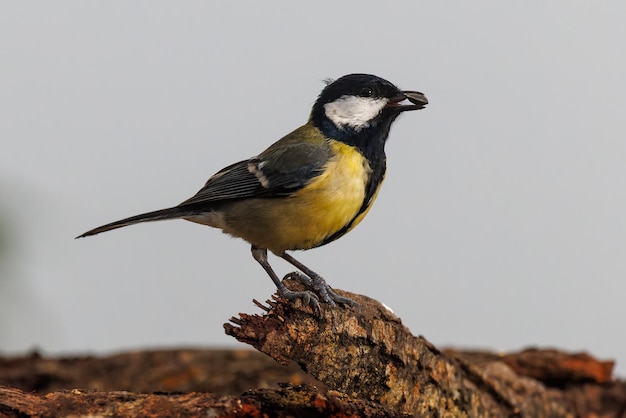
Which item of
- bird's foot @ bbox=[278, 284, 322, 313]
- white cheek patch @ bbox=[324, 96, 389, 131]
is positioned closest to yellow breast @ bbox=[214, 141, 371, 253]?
white cheek patch @ bbox=[324, 96, 389, 131]

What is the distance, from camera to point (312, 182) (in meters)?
2.96

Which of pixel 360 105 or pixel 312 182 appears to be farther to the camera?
pixel 360 105

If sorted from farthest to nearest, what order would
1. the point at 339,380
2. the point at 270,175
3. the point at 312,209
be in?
1. the point at 270,175
2. the point at 312,209
3. the point at 339,380

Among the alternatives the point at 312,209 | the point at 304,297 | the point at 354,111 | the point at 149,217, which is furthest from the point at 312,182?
the point at 149,217

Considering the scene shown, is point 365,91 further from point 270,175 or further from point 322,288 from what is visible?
point 322,288

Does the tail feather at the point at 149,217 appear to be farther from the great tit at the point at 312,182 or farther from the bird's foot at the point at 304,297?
the bird's foot at the point at 304,297

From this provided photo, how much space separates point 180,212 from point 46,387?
5.31ft

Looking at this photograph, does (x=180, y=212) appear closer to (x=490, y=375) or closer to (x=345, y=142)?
(x=345, y=142)

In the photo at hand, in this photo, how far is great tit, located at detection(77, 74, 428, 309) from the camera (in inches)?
117

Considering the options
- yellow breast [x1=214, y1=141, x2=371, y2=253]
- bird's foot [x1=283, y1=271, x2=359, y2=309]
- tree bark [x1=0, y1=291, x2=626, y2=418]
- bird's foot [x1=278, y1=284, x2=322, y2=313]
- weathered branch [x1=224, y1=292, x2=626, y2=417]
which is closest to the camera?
tree bark [x1=0, y1=291, x2=626, y2=418]

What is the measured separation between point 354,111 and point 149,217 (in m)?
0.84

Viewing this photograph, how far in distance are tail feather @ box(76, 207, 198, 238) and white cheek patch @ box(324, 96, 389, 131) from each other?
0.63m

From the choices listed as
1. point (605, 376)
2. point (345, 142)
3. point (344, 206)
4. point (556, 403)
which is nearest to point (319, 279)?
point (344, 206)

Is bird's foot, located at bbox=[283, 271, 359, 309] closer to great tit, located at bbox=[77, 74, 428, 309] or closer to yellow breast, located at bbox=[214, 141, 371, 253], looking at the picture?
great tit, located at bbox=[77, 74, 428, 309]
